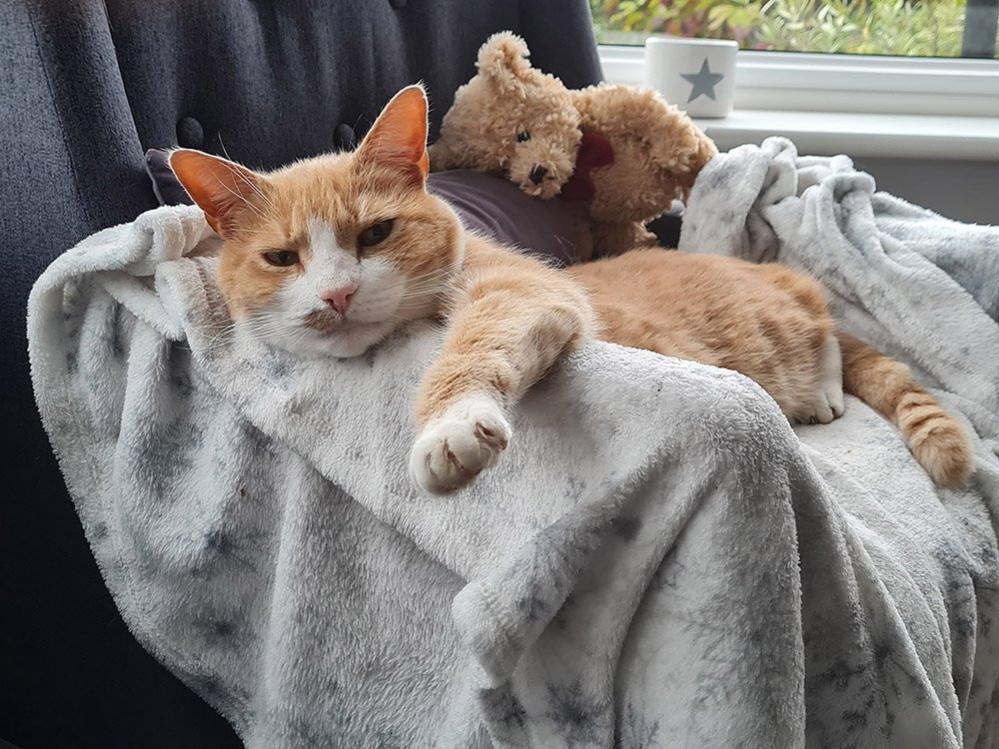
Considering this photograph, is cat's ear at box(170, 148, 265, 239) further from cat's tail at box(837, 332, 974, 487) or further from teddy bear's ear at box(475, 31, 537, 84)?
A: cat's tail at box(837, 332, 974, 487)

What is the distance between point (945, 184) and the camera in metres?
2.06

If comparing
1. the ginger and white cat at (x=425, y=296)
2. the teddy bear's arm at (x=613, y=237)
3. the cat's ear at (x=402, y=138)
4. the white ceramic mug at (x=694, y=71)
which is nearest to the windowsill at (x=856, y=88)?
the white ceramic mug at (x=694, y=71)

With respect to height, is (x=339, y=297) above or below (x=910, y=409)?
above

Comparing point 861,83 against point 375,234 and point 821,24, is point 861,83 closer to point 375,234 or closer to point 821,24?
point 821,24

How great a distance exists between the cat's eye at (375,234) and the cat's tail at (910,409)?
0.67 m

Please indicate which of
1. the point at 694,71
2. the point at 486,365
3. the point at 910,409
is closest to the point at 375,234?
the point at 486,365

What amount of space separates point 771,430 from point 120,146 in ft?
2.41

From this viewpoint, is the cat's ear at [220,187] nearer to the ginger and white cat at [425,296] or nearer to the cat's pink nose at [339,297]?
the ginger and white cat at [425,296]

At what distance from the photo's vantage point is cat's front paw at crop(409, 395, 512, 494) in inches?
25.0

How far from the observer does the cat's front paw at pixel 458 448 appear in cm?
63

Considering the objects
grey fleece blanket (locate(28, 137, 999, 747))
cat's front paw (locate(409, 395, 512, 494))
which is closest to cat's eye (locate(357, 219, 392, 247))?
grey fleece blanket (locate(28, 137, 999, 747))

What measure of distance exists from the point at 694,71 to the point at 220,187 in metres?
1.39

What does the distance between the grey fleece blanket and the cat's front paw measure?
0.08 m

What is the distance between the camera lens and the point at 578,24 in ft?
5.67
